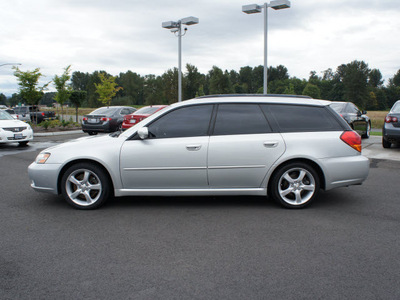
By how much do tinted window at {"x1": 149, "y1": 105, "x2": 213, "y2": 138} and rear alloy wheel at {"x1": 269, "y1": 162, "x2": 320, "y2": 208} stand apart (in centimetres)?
121

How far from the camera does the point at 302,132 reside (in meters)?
5.44

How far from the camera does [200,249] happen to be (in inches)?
152

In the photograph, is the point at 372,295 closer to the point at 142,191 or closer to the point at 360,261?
the point at 360,261

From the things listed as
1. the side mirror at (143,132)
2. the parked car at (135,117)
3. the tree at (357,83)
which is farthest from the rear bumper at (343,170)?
the tree at (357,83)

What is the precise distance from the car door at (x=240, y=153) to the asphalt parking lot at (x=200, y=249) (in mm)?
445

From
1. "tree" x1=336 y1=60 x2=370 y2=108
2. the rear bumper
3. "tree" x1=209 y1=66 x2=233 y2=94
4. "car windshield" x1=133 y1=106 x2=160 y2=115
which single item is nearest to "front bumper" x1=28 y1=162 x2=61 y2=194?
the rear bumper

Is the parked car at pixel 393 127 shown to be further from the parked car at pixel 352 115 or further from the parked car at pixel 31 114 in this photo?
the parked car at pixel 31 114

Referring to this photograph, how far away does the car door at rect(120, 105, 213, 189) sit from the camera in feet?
17.2

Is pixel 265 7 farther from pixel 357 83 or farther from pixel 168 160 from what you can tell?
pixel 357 83

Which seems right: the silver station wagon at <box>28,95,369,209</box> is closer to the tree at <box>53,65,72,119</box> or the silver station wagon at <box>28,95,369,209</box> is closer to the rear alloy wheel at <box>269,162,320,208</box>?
the rear alloy wheel at <box>269,162,320,208</box>

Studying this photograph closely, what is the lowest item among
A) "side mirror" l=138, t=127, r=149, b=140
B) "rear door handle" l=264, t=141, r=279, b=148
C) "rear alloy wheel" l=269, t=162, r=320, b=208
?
"rear alloy wheel" l=269, t=162, r=320, b=208

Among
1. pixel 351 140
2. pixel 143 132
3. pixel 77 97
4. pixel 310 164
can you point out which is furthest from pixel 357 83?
pixel 143 132

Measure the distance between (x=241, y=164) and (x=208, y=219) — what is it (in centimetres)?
89

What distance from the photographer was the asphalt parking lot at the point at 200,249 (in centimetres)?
303
